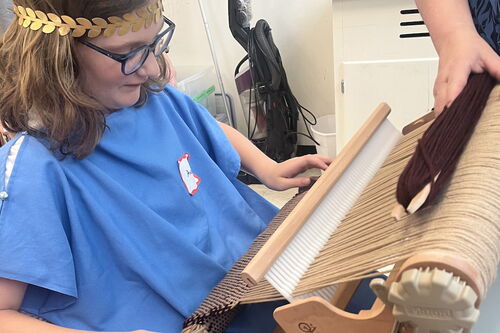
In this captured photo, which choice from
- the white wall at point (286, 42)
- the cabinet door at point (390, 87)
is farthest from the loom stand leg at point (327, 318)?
the white wall at point (286, 42)

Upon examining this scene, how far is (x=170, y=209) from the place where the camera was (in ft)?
3.05

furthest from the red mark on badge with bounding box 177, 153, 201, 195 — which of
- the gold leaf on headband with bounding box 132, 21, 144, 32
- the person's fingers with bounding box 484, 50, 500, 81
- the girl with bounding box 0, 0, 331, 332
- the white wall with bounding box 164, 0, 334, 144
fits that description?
the white wall with bounding box 164, 0, 334, 144

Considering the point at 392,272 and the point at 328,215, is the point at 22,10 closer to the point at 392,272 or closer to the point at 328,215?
the point at 328,215

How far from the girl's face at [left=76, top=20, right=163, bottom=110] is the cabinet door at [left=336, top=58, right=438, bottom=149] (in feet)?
3.96

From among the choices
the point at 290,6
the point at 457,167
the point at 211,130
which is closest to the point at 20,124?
the point at 211,130

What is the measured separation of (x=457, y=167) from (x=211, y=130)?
65cm

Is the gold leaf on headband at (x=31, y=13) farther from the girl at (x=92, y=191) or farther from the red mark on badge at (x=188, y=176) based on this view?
the red mark on badge at (x=188, y=176)

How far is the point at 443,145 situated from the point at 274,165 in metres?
0.58

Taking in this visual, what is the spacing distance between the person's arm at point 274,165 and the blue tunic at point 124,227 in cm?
9

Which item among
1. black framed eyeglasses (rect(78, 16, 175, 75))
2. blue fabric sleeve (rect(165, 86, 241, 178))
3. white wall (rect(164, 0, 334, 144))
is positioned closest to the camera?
black framed eyeglasses (rect(78, 16, 175, 75))

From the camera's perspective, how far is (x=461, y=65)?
728mm

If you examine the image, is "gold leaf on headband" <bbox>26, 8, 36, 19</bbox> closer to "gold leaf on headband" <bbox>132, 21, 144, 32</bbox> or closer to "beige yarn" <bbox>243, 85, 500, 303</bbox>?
"gold leaf on headband" <bbox>132, 21, 144, 32</bbox>

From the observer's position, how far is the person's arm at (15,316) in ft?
2.29

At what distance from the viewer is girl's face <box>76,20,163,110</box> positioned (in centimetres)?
79
